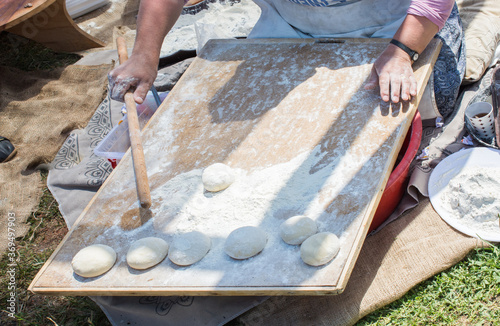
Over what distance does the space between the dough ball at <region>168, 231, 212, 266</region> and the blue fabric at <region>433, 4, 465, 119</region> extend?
1.65m

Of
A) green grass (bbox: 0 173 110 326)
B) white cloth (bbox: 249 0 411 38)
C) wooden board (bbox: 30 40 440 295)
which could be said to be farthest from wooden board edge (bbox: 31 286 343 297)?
white cloth (bbox: 249 0 411 38)

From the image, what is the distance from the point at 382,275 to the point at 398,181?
43 centimetres

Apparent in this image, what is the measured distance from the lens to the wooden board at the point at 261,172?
1451 mm

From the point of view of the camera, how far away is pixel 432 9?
6.28 ft

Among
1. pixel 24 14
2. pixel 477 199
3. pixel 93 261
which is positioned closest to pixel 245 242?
pixel 93 261

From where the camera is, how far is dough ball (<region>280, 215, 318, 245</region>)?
1.44 meters

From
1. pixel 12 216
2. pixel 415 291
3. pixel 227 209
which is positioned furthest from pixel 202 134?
pixel 12 216

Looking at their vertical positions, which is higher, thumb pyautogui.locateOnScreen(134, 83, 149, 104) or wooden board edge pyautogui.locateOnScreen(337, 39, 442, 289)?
wooden board edge pyautogui.locateOnScreen(337, 39, 442, 289)

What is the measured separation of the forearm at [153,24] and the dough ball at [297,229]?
1.30 metres

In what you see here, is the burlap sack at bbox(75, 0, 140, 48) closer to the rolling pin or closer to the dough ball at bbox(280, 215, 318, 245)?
the rolling pin

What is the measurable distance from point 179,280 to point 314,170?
26.6 inches

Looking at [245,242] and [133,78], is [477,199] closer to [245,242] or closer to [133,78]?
[245,242]

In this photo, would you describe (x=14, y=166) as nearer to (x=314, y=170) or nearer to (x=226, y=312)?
(x=226, y=312)

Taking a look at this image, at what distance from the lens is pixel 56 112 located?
3.40 metres
